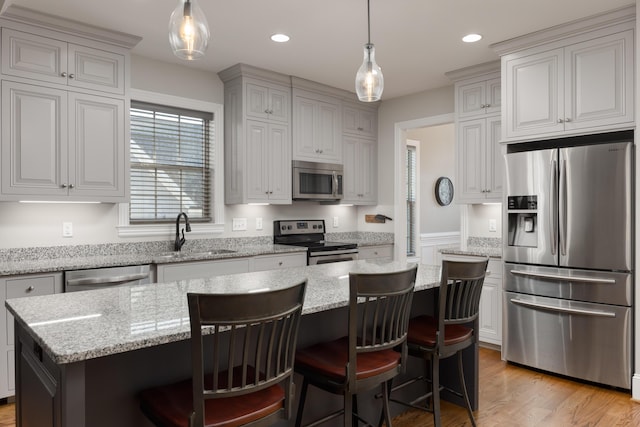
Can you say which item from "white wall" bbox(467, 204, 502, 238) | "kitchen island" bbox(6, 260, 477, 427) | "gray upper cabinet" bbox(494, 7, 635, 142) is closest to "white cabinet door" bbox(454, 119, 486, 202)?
"white wall" bbox(467, 204, 502, 238)


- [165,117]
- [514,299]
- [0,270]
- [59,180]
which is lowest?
[514,299]

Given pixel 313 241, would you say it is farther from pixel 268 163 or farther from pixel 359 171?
pixel 268 163

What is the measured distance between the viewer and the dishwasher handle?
3054 millimetres

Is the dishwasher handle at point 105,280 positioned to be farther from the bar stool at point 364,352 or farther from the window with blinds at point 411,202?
the window with blinds at point 411,202

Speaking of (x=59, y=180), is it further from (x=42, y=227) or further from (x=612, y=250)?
(x=612, y=250)

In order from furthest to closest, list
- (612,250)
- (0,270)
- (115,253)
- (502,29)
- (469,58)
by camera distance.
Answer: (469,58) < (115,253) < (502,29) < (612,250) < (0,270)

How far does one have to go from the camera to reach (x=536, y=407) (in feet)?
9.53

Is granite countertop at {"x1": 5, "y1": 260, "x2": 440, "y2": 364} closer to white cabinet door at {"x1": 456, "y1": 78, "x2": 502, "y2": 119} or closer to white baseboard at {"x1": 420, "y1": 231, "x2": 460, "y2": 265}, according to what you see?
white cabinet door at {"x1": 456, "y1": 78, "x2": 502, "y2": 119}

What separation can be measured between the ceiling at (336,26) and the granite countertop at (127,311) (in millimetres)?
1817

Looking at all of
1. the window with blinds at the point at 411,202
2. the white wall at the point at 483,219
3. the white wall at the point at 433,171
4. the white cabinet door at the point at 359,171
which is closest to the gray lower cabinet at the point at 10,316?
the white cabinet door at the point at 359,171

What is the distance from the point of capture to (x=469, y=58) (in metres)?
4.07

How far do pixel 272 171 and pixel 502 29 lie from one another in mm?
2356

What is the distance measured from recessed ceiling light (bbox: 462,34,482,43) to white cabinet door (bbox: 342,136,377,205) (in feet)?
6.23

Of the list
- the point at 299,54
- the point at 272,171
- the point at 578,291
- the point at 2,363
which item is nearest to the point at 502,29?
the point at 299,54
